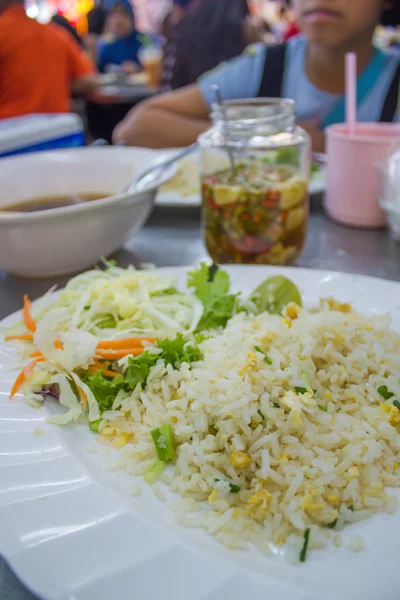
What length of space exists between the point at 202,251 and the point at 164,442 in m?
0.98

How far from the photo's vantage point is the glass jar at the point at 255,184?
4.76 feet

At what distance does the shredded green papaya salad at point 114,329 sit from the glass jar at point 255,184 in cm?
19

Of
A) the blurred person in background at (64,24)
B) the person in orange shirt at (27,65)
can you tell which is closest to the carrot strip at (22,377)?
the person in orange shirt at (27,65)

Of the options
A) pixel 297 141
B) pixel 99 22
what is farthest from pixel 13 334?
pixel 99 22

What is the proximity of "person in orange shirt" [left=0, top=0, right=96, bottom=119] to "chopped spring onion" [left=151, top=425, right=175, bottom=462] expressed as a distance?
4.54m

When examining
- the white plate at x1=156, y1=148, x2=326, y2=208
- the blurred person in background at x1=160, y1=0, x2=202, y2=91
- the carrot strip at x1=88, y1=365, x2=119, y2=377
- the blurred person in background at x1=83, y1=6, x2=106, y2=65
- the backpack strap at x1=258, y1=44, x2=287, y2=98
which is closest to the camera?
the carrot strip at x1=88, y1=365, x2=119, y2=377

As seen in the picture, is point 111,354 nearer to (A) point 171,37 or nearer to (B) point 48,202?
(B) point 48,202

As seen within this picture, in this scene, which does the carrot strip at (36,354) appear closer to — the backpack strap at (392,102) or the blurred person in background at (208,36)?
the backpack strap at (392,102)

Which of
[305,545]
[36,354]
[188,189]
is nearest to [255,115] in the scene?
[188,189]

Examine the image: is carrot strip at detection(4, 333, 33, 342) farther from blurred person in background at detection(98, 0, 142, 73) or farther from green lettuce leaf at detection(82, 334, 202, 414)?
blurred person in background at detection(98, 0, 142, 73)

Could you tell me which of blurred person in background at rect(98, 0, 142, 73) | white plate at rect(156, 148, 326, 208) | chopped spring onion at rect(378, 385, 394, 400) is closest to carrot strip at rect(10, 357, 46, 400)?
chopped spring onion at rect(378, 385, 394, 400)

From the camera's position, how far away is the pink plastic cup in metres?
1.69

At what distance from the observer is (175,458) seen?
2.95ft

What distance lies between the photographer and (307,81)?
124 inches
